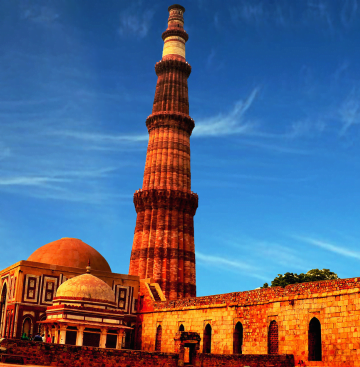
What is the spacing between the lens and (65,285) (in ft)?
82.4

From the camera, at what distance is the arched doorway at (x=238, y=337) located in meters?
24.8

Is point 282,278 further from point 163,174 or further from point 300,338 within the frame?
point 300,338

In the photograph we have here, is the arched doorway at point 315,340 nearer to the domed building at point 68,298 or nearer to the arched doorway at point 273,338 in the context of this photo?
the arched doorway at point 273,338

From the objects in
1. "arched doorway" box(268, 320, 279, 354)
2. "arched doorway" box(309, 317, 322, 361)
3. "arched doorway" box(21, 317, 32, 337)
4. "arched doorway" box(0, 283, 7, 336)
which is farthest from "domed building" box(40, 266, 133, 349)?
"arched doorway" box(309, 317, 322, 361)

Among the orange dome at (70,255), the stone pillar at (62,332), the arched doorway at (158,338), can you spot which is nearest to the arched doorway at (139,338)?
the arched doorway at (158,338)

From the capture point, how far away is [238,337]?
25016 mm

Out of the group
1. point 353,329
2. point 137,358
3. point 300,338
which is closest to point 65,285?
point 137,358

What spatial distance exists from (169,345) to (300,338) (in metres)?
10.4

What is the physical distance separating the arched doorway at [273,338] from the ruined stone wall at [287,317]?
0.60 ft

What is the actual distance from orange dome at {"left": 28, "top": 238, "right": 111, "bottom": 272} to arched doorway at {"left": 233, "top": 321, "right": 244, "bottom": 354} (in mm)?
13797

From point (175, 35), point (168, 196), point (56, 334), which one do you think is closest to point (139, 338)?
point (56, 334)

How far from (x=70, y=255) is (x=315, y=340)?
19592 millimetres

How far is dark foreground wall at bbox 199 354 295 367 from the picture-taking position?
65.5 ft

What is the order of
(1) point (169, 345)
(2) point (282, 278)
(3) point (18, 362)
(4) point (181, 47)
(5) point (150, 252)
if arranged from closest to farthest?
(3) point (18, 362) → (1) point (169, 345) → (5) point (150, 252) → (2) point (282, 278) → (4) point (181, 47)
